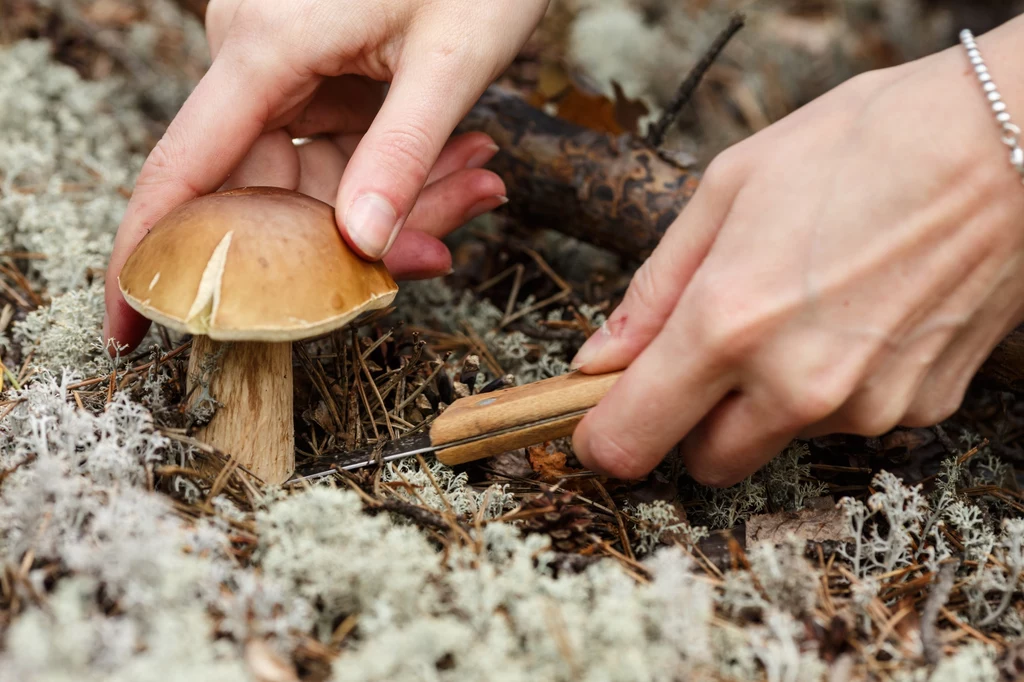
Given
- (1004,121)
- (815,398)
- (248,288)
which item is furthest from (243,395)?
(1004,121)

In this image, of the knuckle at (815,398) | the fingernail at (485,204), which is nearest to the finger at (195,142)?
the fingernail at (485,204)

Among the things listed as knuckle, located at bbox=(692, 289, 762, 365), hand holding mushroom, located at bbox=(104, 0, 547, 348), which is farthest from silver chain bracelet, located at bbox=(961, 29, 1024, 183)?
hand holding mushroom, located at bbox=(104, 0, 547, 348)

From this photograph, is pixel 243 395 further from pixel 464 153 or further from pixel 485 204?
pixel 464 153

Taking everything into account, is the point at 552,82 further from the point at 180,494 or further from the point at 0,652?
the point at 0,652

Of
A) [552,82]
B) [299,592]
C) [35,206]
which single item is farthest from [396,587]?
[552,82]

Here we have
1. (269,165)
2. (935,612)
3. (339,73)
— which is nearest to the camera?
(935,612)

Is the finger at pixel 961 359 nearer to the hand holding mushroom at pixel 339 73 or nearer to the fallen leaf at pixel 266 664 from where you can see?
the hand holding mushroom at pixel 339 73

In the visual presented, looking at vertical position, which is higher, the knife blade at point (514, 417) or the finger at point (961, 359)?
the finger at point (961, 359)
